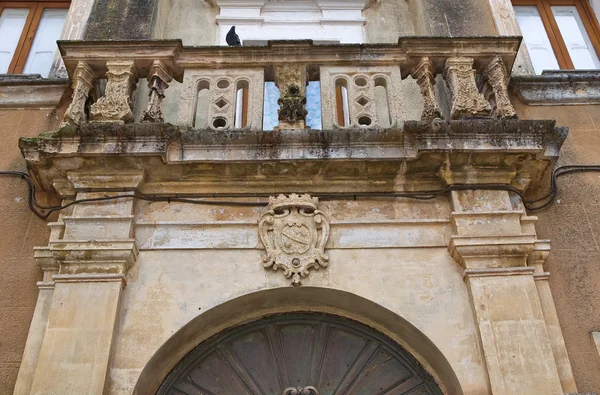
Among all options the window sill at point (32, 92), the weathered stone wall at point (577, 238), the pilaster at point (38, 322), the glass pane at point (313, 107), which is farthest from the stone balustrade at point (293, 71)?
the pilaster at point (38, 322)

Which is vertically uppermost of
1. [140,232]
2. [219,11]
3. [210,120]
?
[219,11]

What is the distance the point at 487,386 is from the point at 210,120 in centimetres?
304

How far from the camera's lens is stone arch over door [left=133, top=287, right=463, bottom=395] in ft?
16.5

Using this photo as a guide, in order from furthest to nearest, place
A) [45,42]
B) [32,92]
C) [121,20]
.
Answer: [45,42]
[121,20]
[32,92]

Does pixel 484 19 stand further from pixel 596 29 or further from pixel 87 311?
pixel 87 311

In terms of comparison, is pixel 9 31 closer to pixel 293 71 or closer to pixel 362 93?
pixel 293 71

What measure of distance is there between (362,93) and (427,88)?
0.57m

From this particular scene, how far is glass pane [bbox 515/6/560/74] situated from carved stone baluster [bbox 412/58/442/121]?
209cm

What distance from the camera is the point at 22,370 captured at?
4.84m

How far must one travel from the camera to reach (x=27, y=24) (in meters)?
7.92

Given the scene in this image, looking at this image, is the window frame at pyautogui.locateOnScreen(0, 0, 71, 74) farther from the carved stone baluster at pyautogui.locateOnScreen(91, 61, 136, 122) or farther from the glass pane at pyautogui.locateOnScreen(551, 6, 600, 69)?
the glass pane at pyautogui.locateOnScreen(551, 6, 600, 69)

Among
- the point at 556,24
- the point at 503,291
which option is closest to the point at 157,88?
the point at 503,291

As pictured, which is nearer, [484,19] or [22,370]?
[22,370]

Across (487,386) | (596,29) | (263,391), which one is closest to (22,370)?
(263,391)
